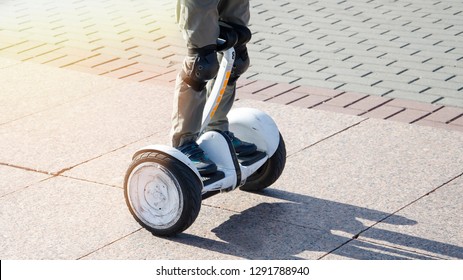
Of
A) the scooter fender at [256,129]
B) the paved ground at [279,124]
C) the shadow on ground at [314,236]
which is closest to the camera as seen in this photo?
the shadow on ground at [314,236]

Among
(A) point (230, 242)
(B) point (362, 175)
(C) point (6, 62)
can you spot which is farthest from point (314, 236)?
(C) point (6, 62)

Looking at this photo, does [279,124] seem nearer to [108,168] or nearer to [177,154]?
[108,168]

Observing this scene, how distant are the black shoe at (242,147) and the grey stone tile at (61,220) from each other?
2.29ft

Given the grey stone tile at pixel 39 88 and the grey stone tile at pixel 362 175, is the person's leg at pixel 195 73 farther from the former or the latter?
the grey stone tile at pixel 39 88

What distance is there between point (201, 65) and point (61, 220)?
3.89 ft

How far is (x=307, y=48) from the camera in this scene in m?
8.48

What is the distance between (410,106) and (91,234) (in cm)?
286

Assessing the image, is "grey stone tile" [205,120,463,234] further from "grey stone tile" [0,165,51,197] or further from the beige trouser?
"grey stone tile" [0,165,51,197]

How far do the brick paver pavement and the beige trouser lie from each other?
70.8 inches

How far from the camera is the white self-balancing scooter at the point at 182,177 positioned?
4895mm

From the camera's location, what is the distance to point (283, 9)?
393 inches

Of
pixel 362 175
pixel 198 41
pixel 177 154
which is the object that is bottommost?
pixel 362 175

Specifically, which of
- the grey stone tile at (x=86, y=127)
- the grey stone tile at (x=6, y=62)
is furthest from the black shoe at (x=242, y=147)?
the grey stone tile at (x=6, y=62)

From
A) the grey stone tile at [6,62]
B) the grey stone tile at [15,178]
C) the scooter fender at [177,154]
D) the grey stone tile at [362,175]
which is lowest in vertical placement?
the grey stone tile at [6,62]
